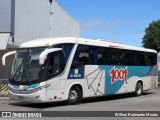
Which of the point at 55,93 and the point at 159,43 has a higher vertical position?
the point at 159,43

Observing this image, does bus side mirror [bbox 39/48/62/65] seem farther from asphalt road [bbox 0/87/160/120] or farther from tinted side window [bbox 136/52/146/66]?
tinted side window [bbox 136/52/146/66]

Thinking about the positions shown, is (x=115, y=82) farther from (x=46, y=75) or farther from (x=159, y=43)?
(x=159, y=43)

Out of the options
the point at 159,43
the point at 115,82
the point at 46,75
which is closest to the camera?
the point at 46,75

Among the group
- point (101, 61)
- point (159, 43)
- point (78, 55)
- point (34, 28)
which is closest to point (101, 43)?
point (101, 61)

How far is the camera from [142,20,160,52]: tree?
54.9 meters

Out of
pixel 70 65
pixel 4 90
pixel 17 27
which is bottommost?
pixel 4 90

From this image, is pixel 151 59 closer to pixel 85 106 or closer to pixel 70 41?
pixel 70 41

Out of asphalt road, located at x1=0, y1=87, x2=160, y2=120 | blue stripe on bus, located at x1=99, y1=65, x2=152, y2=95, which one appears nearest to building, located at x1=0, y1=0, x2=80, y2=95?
blue stripe on bus, located at x1=99, y1=65, x2=152, y2=95

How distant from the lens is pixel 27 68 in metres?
16.8

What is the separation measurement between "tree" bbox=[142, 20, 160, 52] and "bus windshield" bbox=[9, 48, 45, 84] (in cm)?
3949

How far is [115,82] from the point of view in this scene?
21.3m

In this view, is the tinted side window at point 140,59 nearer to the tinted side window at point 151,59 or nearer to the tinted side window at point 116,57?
the tinted side window at point 151,59

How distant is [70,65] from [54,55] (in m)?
1.13

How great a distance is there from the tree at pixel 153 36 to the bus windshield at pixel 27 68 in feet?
130
